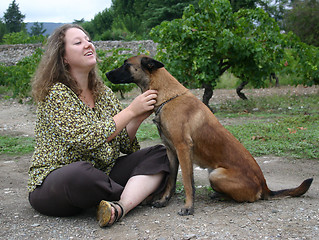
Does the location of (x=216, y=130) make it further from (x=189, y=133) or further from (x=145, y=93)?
(x=145, y=93)

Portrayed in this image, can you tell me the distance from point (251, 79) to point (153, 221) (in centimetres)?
711

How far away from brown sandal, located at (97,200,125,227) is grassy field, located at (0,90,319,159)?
298cm

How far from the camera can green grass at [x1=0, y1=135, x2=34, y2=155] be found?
6221 millimetres

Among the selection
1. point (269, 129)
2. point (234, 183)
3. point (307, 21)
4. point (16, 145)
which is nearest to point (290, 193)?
point (234, 183)

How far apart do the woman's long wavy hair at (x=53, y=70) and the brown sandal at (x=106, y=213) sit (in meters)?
1.03

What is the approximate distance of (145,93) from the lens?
3375 mm

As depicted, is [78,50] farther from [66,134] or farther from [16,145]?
[16,145]

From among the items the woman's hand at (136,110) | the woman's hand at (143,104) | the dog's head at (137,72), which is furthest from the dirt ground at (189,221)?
the dog's head at (137,72)

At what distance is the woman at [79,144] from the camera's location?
303 cm

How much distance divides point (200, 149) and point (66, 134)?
46.0 inches

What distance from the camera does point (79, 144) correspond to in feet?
10.0

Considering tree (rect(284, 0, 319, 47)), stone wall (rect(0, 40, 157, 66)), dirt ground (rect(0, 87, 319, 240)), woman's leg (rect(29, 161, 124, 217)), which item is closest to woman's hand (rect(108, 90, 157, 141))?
woman's leg (rect(29, 161, 124, 217))

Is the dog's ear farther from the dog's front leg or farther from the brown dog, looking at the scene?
the dog's front leg

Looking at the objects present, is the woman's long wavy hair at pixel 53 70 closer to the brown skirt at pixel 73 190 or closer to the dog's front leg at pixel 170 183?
the brown skirt at pixel 73 190
